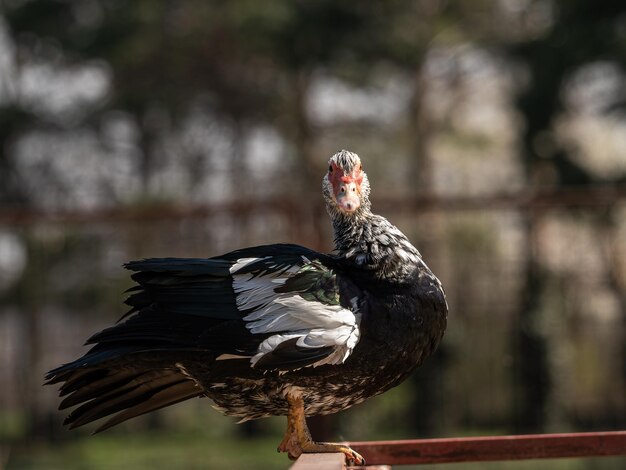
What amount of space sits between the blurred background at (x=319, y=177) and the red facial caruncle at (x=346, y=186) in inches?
150

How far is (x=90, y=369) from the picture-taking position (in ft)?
9.93

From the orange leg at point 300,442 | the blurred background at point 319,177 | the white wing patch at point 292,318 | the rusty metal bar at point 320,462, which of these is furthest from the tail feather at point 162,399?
the blurred background at point 319,177

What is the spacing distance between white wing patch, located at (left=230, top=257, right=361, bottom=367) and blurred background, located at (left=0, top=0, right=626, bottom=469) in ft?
13.0

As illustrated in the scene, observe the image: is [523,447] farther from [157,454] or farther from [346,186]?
[157,454]

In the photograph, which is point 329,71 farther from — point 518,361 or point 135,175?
point 518,361

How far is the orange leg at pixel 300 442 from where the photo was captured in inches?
120

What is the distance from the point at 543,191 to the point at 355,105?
6893 millimetres

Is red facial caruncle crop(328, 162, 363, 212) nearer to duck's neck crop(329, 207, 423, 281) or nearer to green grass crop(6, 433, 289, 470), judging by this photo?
duck's neck crop(329, 207, 423, 281)

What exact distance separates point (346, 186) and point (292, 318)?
0.50 m

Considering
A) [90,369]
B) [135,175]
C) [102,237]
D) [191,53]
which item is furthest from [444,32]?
[90,369]

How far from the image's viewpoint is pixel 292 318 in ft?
9.50

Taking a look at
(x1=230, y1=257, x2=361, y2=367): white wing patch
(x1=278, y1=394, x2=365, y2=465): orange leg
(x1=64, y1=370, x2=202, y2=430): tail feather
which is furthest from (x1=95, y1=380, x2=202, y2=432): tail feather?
(x1=230, y1=257, x2=361, y2=367): white wing patch

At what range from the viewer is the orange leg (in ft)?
9.96

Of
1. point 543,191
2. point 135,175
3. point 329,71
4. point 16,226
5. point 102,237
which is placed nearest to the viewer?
point 543,191
